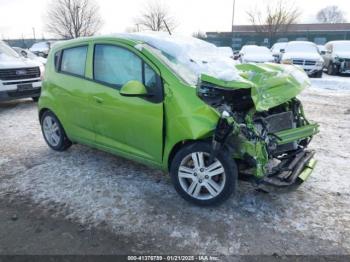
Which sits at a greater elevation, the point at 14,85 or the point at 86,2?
the point at 86,2

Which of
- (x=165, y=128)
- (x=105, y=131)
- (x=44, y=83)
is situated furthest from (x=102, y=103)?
(x=44, y=83)

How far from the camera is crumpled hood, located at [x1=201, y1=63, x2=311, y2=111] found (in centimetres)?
320

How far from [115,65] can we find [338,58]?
13703mm

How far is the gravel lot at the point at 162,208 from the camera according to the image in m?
2.86

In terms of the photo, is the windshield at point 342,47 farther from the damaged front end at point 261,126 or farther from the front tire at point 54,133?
the front tire at point 54,133

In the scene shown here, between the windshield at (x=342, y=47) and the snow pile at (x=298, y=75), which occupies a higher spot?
the windshield at (x=342, y=47)

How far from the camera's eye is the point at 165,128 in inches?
136

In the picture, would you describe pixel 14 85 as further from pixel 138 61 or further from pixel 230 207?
pixel 230 207

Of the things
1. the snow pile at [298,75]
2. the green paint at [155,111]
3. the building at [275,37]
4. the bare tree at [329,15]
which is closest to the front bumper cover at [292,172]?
the green paint at [155,111]

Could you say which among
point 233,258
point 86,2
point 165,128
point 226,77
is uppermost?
point 86,2

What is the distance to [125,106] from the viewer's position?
370cm

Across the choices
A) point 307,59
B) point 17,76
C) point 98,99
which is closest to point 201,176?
point 98,99

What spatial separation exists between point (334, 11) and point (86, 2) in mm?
66681

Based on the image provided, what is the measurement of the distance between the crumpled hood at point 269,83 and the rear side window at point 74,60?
6.14 feet
